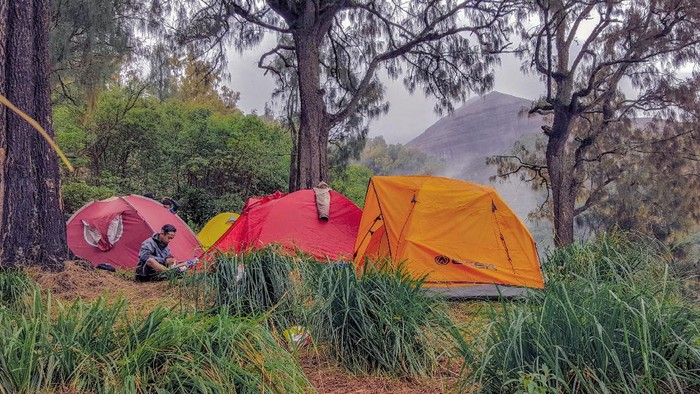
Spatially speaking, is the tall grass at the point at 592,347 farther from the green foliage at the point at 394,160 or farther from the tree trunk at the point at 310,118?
the green foliage at the point at 394,160

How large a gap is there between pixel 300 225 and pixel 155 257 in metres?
1.86

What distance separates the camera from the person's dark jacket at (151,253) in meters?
6.84

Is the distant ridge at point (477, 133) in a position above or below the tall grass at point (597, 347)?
above

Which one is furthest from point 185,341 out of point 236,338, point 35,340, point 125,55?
point 125,55

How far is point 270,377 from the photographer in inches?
92.9

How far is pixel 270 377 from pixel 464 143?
56889 mm

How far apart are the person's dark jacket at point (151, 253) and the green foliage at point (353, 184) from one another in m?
10.9

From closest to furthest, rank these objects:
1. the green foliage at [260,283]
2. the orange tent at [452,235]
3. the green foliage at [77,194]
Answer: the green foliage at [260,283] < the orange tent at [452,235] < the green foliage at [77,194]

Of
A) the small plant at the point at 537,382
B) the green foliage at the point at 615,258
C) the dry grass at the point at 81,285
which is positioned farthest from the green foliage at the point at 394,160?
the small plant at the point at 537,382

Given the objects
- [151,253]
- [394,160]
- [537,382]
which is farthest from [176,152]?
[394,160]

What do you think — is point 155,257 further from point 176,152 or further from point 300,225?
point 176,152

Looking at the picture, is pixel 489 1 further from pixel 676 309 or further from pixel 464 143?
pixel 464 143

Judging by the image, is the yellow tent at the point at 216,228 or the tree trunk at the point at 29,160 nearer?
the tree trunk at the point at 29,160

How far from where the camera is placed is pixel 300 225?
744 centimetres
